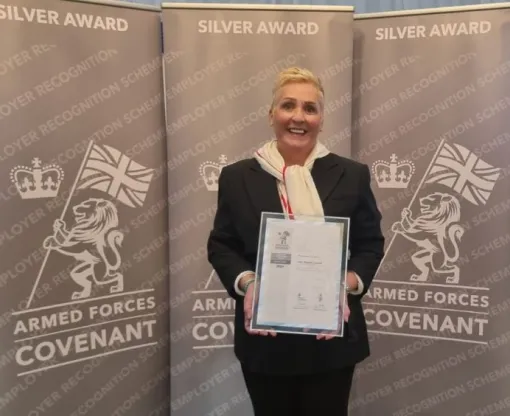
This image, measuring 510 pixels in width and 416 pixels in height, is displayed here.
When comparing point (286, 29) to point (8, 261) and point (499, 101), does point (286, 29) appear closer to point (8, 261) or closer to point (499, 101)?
point (499, 101)

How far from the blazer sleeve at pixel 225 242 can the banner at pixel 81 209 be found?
816mm

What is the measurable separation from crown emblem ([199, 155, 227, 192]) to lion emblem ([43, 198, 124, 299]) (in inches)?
14.3

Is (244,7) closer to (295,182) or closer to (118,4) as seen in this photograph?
(118,4)

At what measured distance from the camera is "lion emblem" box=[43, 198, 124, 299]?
194 centimetres

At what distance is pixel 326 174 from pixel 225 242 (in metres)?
0.30

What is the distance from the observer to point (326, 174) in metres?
1.28

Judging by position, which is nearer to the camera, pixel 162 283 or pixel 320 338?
pixel 320 338

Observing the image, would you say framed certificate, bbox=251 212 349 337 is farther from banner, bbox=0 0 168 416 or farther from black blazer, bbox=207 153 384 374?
banner, bbox=0 0 168 416

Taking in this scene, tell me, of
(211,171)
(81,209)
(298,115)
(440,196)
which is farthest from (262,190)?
(440,196)

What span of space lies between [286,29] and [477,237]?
1.09 m

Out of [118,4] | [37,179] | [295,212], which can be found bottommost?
[295,212]

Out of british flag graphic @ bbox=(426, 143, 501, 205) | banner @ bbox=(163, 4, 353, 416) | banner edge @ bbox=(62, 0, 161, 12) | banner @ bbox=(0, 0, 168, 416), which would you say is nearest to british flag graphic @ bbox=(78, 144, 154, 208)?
banner @ bbox=(0, 0, 168, 416)

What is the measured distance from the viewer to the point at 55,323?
1.94m

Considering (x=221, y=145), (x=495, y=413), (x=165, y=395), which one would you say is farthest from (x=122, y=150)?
(x=495, y=413)
